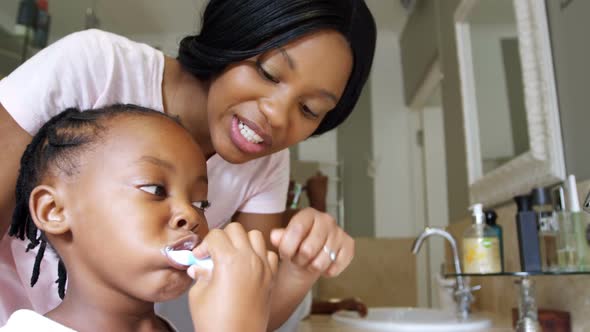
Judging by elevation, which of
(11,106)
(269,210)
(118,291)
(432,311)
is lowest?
(432,311)

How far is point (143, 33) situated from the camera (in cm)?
318

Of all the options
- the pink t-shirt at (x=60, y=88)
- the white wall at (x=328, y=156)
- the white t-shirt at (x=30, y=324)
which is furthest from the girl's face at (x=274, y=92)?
the white wall at (x=328, y=156)

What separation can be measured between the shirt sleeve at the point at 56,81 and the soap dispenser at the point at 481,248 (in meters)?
0.96

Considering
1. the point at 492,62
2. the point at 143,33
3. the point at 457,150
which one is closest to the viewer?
the point at 492,62

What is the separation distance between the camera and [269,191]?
1063 mm

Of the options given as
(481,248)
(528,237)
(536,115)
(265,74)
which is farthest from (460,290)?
(265,74)

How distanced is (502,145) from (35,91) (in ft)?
4.38

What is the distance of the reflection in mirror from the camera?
1.37m

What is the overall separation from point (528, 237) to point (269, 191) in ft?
1.93

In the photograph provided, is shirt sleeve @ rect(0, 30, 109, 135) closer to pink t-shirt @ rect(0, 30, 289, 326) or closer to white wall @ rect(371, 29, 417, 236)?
pink t-shirt @ rect(0, 30, 289, 326)

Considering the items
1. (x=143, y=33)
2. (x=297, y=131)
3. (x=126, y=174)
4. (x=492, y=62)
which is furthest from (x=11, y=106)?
(x=143, y=33)

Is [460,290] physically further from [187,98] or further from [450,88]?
[187,98]

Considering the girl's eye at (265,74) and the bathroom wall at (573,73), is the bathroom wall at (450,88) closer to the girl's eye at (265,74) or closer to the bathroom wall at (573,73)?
the bathroom wall at (573,73)

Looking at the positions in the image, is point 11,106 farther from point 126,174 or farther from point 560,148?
point 560,148
